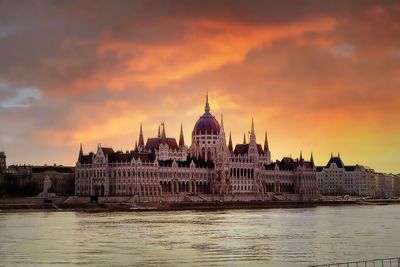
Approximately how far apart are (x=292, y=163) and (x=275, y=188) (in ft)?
41.1

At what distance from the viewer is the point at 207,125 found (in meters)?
185

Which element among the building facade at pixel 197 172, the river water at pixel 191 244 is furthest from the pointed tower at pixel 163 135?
the river water at pixel 191 244

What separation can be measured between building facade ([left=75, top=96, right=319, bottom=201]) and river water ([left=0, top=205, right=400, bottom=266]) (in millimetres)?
67471

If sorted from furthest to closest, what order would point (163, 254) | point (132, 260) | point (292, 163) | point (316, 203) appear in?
point (292, 163) → point (316, 203) → point (163, 254) → point (132, 260)

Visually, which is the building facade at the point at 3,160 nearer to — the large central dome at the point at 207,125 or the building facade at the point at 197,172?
the building facade at the point at 197,172

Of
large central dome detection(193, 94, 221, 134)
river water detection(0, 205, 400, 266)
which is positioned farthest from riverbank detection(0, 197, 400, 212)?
river water detection(0, 205, 400, 266)

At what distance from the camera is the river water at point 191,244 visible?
4956cm

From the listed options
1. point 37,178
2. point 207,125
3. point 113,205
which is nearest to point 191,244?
point 113,205

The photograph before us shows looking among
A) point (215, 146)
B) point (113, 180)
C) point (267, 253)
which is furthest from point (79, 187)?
point (267, 253)

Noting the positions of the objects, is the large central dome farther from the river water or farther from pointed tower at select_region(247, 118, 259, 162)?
the river water

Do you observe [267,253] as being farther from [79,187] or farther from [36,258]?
[79,187]

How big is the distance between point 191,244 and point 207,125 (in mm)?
125446

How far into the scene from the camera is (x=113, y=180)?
153 metres

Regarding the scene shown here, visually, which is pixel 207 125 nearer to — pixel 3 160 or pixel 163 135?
pixel 163 135
